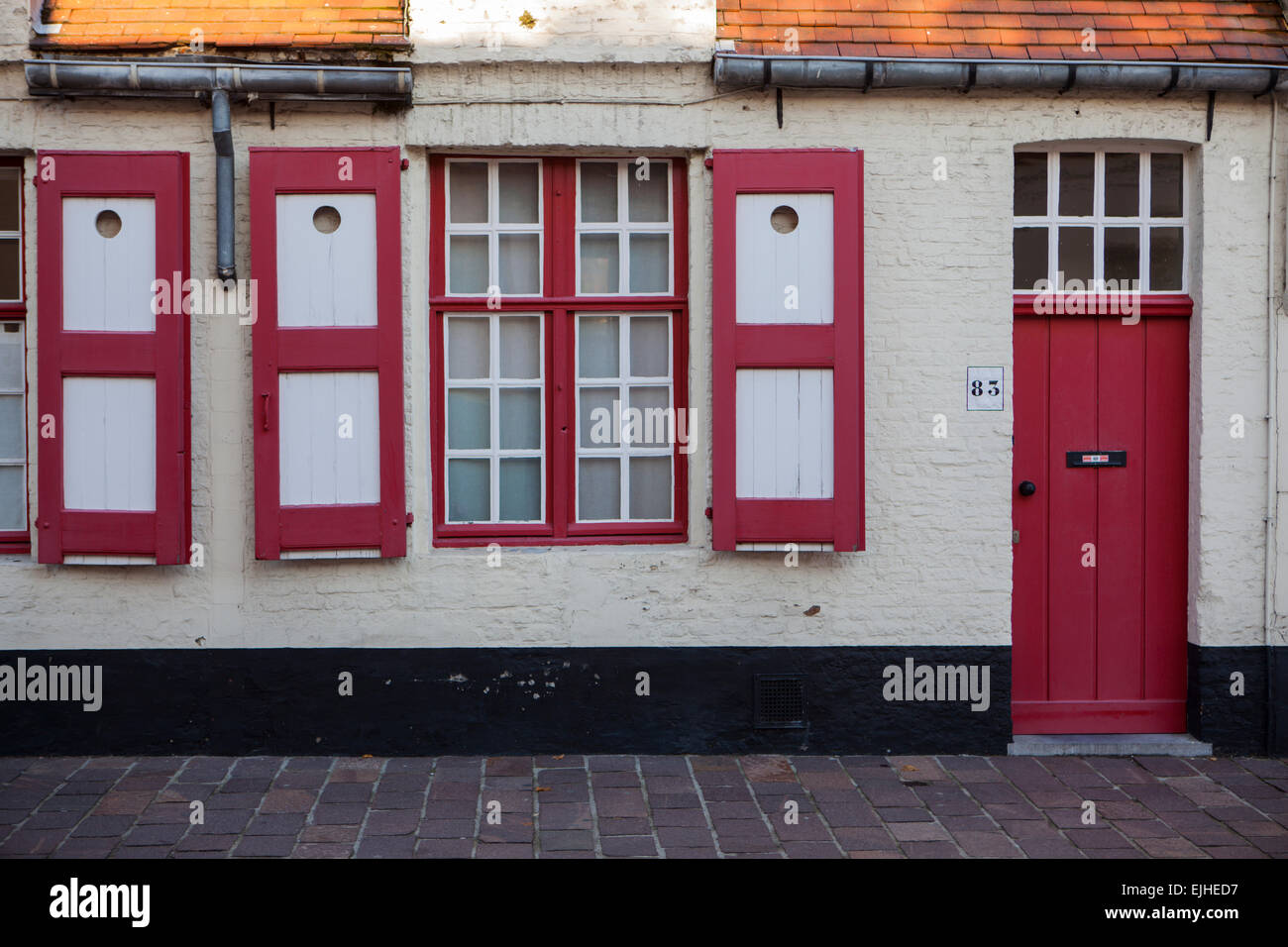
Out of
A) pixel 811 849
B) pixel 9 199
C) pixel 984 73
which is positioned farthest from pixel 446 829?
pixel 984 73

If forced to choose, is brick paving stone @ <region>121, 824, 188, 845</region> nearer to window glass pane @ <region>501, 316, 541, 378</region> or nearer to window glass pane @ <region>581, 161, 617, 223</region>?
window glass pane @ <region>501, 316, 541, 378</region>

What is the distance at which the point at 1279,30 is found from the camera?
22.1 feet

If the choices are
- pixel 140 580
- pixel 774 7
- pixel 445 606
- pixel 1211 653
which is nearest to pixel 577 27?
pixel 774 7

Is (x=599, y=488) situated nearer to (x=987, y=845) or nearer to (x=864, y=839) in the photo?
(x=864, y=839)

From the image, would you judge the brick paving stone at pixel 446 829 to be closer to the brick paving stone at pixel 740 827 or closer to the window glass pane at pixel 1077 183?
the brick paving stone at pixel 740 827

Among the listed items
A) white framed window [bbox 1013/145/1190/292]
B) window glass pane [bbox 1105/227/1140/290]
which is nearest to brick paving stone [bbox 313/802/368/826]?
white framed window [bbox 1013/145/1190/292]

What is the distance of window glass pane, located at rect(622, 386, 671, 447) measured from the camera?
685 cm

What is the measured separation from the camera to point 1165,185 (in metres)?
6.87

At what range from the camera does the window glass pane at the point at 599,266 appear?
6.80m

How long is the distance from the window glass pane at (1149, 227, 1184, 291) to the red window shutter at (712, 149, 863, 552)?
1.71 meters

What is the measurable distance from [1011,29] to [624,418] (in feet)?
9.61

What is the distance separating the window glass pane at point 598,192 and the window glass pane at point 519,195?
0.26 meters
